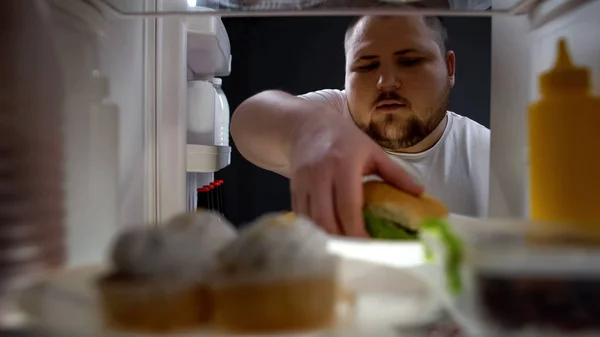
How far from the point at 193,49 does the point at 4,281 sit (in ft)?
3.02

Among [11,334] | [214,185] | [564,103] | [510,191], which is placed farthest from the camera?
[214,185]

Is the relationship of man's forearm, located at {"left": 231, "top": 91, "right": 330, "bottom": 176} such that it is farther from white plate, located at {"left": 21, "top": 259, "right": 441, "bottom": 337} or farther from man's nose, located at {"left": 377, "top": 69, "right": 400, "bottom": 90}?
white plate, located at {"left": 21, "top": 259, "right": 441, "bottom": 337}

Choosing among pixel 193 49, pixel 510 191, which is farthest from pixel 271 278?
pixel 193 49

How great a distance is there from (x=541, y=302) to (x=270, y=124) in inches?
32.7

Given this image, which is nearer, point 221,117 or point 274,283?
point 274,283

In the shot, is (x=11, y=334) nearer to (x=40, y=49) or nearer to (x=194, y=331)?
(x=194, y=331)

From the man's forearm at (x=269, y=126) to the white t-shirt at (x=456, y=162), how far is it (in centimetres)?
5

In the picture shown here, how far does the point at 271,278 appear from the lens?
1.54 ft

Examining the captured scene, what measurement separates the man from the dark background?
21mm

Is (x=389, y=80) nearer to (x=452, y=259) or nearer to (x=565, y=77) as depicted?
(x=565, y=77)

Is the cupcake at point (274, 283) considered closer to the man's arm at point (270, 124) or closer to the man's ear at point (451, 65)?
the man's arm at point (270, 124)

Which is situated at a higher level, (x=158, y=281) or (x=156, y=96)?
(x=156, y=96)

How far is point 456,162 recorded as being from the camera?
119 centimetres

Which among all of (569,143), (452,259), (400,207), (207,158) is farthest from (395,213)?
(207,158)
